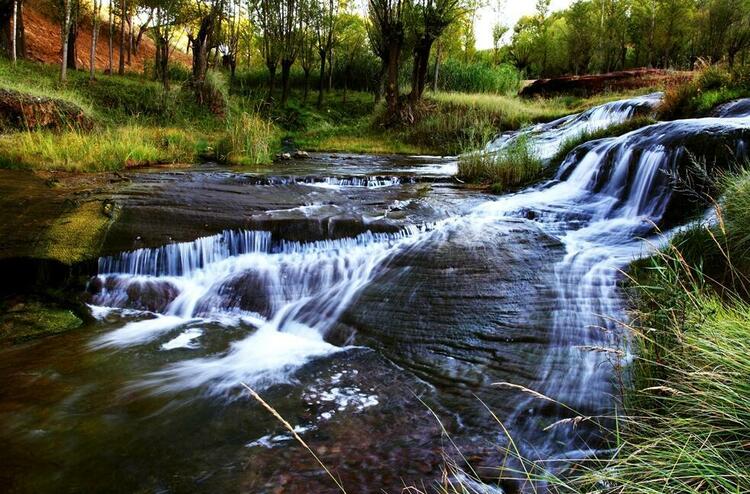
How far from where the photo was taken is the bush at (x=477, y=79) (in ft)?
81.5

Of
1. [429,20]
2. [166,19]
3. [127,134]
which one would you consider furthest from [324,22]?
[127,134]

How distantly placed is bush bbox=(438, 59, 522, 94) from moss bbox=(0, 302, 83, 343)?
2335 cm

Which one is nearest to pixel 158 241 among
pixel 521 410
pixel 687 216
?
pixel 521 410

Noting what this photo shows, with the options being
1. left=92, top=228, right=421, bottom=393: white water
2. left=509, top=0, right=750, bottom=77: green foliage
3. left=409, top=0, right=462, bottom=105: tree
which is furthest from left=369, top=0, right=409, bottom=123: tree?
left=509, top=0, right=750, bottom=77: green foliage

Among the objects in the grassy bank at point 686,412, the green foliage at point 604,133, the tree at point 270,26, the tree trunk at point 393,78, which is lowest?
the grassy bank at point 686,412

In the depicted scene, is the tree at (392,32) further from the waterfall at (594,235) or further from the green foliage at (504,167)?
the waterfall at (594,235)

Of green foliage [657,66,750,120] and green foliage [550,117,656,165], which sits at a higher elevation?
green foliage [657,66,750,120]

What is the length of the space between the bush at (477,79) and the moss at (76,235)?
22.2 m

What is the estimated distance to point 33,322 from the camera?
13.8ft

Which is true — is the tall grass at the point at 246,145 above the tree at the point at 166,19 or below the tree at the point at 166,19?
below

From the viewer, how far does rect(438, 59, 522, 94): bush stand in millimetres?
24844

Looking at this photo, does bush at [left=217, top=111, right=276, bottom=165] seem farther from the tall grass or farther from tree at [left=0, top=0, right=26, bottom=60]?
tree at [left=0, top=0, right=26, bottom=60]

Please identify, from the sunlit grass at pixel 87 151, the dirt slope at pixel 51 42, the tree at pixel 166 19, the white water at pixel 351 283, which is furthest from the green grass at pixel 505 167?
the dirt slope at pixel 51 42

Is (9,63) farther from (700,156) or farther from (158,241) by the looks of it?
(700,156)
